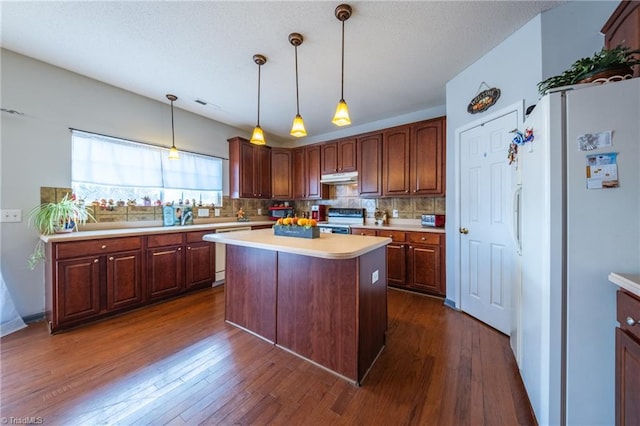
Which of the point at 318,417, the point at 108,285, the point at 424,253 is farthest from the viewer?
the point at 424,253

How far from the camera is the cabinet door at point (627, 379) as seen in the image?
2.85ft

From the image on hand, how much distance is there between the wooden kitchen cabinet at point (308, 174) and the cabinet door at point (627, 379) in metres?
3.90

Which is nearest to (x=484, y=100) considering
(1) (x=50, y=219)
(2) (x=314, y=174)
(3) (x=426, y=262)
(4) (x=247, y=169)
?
(3) (x=426, y=262)

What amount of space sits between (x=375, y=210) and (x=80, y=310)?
157 inches

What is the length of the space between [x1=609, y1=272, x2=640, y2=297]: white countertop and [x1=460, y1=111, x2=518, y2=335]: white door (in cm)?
110

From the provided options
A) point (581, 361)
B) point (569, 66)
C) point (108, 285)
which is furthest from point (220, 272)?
point (569, 66)

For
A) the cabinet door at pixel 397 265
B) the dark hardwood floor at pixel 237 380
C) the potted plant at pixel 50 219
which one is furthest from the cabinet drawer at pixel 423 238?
the potted plant at pixel 50 219

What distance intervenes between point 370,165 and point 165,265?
3285 millimetres

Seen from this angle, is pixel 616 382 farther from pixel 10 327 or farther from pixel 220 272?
pixel 10 327

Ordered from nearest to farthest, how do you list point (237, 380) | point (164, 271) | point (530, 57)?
point (237, 380), point (530, 57), point (164, 271)

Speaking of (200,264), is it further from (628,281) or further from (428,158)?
(628,281)

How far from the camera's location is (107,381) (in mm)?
1608

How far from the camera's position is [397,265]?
3.38 m

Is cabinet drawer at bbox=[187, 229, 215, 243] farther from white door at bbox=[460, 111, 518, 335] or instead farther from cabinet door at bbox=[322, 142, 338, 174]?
white door at bbox=[460, 111, 518, 335]
